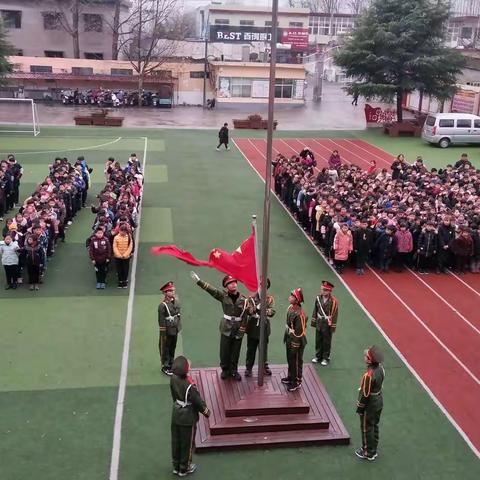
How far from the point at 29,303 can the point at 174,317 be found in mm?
3938

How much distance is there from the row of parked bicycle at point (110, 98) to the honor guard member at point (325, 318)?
39.2 m

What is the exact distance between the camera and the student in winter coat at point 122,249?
12133 mm

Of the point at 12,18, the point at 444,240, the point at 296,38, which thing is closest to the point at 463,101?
the point at 296,38

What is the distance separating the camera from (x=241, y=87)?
47469 mm

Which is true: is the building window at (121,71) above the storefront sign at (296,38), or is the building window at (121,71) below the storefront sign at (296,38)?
below

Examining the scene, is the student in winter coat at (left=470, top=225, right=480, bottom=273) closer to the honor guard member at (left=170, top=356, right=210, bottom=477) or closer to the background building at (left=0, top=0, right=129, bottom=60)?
the honor guard member at (left=170, top=356, right=210, bottom=477)

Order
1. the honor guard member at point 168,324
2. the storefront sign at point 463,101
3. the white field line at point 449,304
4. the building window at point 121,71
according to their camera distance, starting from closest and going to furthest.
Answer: the honor guard member at point 168,324 → the white field line at point 449,304 → the storefront sign at point 463,101 → the building window at point 121,71

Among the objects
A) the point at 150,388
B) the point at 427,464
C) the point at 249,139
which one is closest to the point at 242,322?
the point at 150,388

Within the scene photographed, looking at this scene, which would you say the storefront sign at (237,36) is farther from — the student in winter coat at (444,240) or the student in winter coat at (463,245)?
the student in winter coat at (463,245)

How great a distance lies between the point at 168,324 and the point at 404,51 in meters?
30.2

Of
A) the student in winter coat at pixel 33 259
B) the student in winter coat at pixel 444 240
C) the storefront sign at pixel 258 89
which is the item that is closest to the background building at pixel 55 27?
the storefront sign at pixel 258 89

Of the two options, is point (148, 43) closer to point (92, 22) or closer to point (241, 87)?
point (92, 22)

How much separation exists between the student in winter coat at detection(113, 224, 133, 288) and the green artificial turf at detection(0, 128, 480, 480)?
492 mm

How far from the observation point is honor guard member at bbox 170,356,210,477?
6.82 metres
